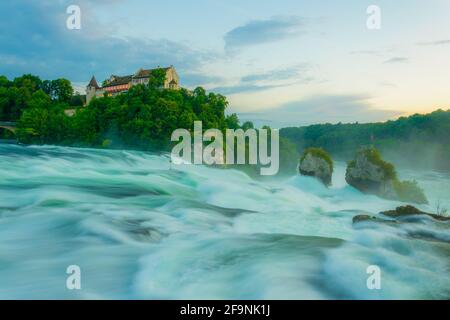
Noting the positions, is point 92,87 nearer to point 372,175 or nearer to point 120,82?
point 120,82

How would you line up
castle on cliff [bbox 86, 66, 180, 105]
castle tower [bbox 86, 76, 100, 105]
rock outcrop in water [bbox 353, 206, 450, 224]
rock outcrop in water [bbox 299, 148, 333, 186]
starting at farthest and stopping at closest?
castle tower [bbox 86, 76, 100, 105] < castle on cliff [bbox 86, 66, 180, 105] < rock outcrop in water [bbox 299, 148, 333, 186] < rock outcrop in water [bbox 353, 206, 450, 224]

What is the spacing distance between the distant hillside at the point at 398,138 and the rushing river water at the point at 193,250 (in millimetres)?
42402

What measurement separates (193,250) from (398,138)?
6708 cm

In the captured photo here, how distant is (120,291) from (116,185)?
9546 millimetres

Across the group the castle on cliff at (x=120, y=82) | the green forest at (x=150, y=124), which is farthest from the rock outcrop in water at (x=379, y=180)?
the castle on cliff at (x=120, y=82)

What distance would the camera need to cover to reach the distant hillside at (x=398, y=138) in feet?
186

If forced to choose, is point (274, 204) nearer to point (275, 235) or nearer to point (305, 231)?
point (305, 231)

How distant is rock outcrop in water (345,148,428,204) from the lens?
22.3 m

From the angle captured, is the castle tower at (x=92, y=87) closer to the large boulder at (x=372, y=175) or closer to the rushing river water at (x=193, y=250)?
the large boulder at (x=372, y=175)

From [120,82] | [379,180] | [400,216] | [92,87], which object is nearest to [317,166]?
[379,180]

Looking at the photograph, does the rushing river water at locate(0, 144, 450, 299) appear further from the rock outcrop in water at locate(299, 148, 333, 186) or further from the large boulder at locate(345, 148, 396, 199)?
the rock outcrop in water at locate(299, 148, 333, 186)

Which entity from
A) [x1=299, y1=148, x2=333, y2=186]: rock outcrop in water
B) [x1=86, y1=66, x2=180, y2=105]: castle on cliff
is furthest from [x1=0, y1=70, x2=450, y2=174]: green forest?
[x1=86, y1=66, x2=180, y2=105]: castle on cliff

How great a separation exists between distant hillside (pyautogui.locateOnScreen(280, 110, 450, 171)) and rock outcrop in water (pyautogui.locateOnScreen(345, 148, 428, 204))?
28.6m

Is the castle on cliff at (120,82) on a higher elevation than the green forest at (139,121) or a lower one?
higher
